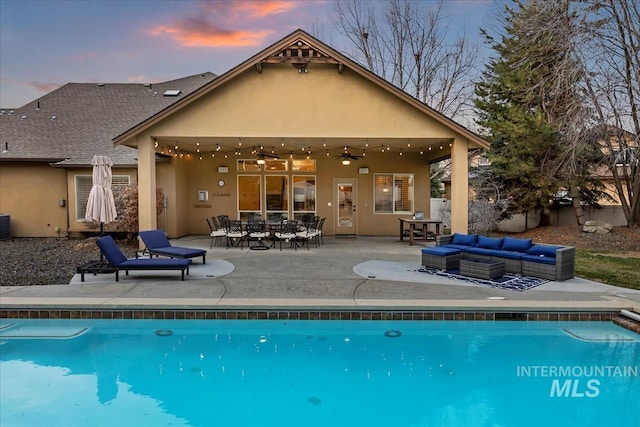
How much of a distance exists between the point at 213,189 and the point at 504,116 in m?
12.9

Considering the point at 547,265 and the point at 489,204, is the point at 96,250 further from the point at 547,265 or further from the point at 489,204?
the point at 489,204

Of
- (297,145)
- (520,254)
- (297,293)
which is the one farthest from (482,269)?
(297,145)

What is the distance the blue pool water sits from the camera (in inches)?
151

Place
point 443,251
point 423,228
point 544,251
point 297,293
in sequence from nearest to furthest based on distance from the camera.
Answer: point 297,293
point 544,251
point 443,251
point 423,228

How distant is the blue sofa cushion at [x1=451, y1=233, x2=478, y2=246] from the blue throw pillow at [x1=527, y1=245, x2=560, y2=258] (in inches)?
47.4

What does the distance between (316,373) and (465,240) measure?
603 cm

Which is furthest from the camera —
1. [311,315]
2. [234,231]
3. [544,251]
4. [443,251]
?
[234,231]

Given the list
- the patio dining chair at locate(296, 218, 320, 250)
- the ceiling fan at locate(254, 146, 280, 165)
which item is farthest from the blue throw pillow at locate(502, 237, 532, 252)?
the ceiling fan at locate(254, 146, 280, 165)

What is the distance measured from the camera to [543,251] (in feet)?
26.9

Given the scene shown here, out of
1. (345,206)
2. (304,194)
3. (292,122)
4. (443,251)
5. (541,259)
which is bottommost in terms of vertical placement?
(541,259)

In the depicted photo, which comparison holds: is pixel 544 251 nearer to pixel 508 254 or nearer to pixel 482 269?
pixel 508 254

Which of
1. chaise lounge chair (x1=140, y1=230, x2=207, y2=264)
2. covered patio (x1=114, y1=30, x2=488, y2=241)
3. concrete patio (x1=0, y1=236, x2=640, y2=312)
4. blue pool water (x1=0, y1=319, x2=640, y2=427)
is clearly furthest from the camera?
covered patio (x1=114, y1=30, x2=488, y2=241)

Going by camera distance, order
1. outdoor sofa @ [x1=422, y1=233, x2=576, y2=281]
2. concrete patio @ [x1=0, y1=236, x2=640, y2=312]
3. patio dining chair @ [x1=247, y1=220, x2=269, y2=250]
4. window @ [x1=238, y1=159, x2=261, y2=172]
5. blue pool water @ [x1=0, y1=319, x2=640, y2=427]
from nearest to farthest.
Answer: blue pool water @ [x1=0, y1=319, x2=640, y2=427] → concrete patio @ [x1=0, y1=236, x2=640, y2=312] → outdoor sofa @ [x1=422, y1=233, x2=576, y2=281] → patio dining chair @ [x1=247, y1=220, x2=269, y2=250] → window @ [x1=238, y1=159, x2=261, y2=172]

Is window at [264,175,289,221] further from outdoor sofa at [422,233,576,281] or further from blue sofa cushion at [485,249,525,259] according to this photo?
blue sofa cushion at [485,249,525,259]
